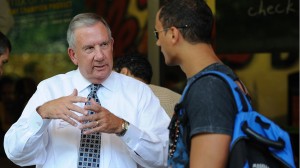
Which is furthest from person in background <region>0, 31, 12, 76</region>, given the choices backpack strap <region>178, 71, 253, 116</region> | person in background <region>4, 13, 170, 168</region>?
backpack strap <region>178, 71, 253, 116</region>

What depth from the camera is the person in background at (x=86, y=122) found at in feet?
8.84

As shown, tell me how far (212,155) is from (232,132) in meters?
0.11

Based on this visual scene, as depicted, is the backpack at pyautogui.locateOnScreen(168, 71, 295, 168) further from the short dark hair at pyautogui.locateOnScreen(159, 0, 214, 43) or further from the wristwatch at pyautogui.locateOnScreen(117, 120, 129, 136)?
the wristwatch at pyautogui.locateOnScreen(117, 120, 129, 136)

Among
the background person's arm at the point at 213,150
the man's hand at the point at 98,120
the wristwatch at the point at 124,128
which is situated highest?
the background person's arm at the point at 213,150

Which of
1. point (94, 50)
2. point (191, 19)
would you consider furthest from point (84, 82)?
point (191, 19)

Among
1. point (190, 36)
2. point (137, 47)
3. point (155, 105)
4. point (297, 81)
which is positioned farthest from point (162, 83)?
point (190, 36)

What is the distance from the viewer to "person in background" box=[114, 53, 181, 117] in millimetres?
3861

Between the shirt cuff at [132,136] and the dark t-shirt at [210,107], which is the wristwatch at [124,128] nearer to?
the shirt cuff at [132,136]

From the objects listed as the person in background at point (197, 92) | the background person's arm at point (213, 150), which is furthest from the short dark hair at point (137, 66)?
the background person's arm at point (213, 150)

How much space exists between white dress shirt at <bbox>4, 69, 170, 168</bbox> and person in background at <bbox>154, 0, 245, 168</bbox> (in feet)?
2.10

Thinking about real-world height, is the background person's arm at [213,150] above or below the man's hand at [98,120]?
above

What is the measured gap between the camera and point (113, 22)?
7055mm

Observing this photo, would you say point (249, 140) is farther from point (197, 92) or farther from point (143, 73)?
point (143, 73)

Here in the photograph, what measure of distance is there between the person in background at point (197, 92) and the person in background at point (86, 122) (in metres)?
0.62
